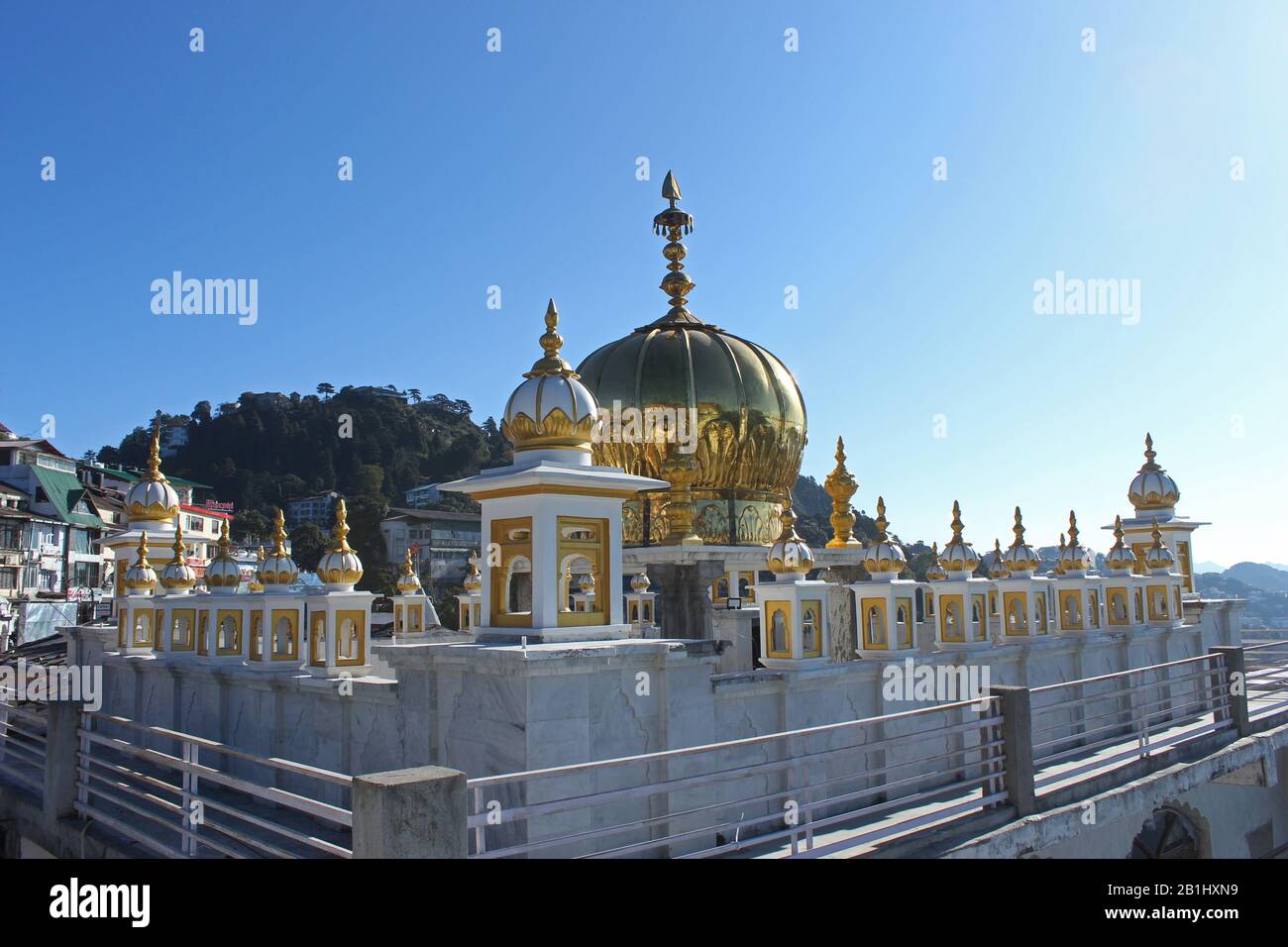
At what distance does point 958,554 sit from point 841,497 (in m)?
2.28

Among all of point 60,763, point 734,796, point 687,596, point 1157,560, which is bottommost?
point 734,796

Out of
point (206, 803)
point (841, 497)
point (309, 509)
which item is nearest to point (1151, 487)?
point (841, 497)

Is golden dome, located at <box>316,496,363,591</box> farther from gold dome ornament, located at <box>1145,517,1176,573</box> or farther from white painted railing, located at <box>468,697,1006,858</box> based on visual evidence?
gold dome ornament, located at <box>1145,517,1176,573</box>

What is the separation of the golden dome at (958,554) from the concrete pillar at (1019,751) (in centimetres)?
532

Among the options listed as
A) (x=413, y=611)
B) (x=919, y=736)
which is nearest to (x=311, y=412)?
(x=413, y=611)

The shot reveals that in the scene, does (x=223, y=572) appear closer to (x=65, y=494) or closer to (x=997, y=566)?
(x=997, y=566)

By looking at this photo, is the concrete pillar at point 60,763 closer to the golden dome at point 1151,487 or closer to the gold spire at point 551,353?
the gold spire at point 551,353

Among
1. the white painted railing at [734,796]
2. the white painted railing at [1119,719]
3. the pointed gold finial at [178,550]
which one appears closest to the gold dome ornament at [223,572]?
the pointed gold finial at [178,550]

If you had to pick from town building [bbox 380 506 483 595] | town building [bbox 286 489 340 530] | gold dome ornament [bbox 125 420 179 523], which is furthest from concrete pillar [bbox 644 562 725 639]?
town building [bbox 286 489 340 530]

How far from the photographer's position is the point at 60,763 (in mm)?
9344

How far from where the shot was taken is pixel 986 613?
1348 cm

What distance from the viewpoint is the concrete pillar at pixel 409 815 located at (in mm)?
4828
